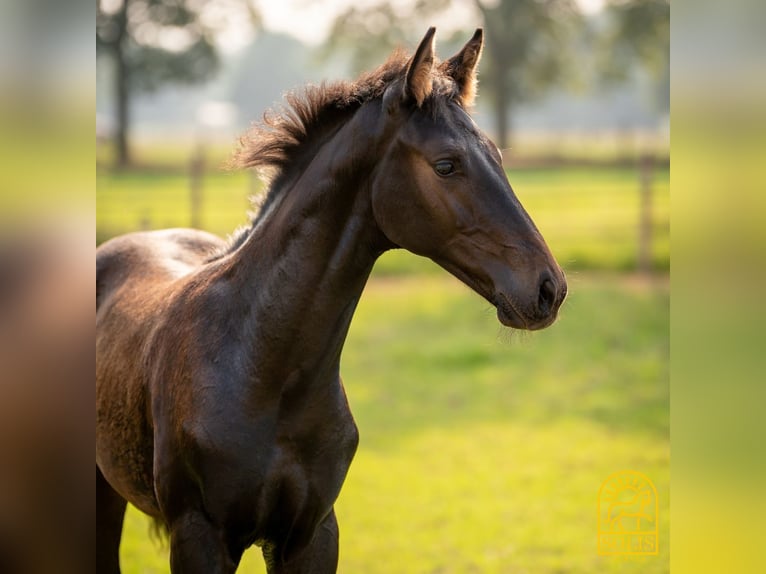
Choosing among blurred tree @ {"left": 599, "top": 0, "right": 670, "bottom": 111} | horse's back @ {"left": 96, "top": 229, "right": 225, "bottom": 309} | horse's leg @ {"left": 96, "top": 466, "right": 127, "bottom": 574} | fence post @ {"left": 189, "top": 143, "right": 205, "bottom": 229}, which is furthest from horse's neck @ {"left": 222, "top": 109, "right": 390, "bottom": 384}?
blurred tree @ {"left": 599, "top": 0, "right": 670, "bottom": 111}

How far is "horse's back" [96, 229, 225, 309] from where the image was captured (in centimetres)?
346

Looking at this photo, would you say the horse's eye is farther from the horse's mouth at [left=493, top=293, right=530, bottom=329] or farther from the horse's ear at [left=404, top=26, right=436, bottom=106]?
the horse's mouth at [left=493, top=293, right=530, bottom=329]

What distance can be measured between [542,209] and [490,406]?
582 cm

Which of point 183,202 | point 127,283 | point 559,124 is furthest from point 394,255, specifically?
point 127,283

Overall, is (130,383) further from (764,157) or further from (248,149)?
(764,157)

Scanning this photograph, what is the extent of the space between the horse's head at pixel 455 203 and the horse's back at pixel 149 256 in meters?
1.37

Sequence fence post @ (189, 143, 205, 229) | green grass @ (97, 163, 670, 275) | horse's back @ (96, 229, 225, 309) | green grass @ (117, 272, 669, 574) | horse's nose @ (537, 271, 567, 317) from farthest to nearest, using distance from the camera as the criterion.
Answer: fence post @ (189, 143, 205, 229)
green grass @ (97, 163, 670, 275)
green grass @ (117, 272, 669, 574)
horse's back @ (96, 229, 225, 309)
horse's nose @ (537, 271, 567, 317)

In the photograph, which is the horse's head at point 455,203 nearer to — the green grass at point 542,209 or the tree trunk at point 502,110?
the green grass at point 542,209

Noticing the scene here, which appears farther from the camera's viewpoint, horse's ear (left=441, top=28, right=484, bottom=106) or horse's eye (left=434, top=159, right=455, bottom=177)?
horse's ear (left=441, top=28, right=484, bottom=106)

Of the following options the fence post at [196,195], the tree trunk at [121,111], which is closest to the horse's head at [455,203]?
the fence post at [196,195]

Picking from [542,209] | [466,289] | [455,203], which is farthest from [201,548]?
[542,209]

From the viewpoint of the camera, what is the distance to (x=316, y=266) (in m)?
2.35

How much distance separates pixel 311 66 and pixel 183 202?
19.0ft

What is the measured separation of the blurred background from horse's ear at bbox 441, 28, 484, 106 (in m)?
0.44
